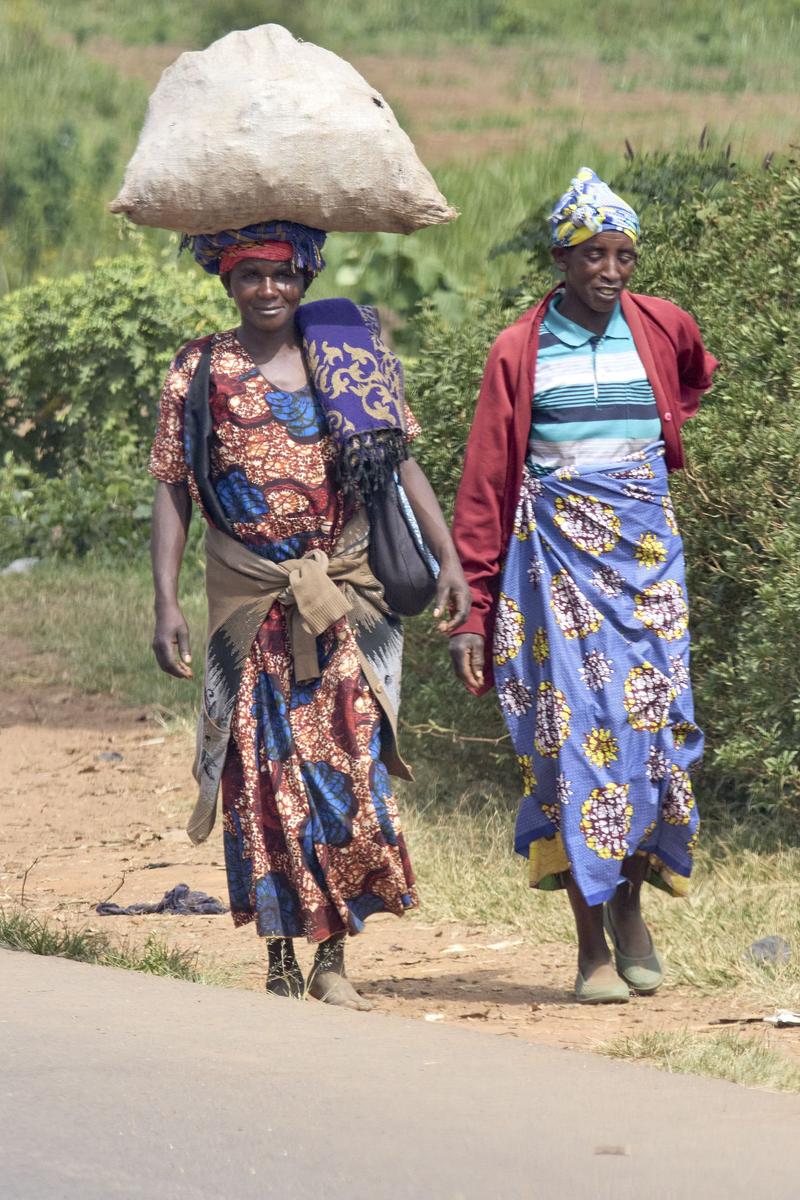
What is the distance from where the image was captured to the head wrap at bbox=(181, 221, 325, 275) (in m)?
4.64

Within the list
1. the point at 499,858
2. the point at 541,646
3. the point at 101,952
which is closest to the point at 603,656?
the point at 541,646

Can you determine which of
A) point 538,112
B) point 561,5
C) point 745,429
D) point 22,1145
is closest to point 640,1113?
→ point 22,1145

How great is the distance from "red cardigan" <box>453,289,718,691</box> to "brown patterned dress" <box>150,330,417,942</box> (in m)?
0.37

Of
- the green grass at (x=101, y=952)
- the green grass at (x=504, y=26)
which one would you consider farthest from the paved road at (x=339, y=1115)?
the green grass at (x=504, y=26)

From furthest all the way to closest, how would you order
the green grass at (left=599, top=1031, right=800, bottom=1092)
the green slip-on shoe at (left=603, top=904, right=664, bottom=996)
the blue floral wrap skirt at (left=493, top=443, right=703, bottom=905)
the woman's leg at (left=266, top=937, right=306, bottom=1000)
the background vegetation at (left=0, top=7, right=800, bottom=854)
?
1. the background vegetation at (left=0, top=7, right=800, bottom=854)
2. the green slip-on shoe at (left=603, top=904, right=664, bottom=996)
3. the blue floral wrap skirt at (left=493, top=443, right=703, bottom=905)
4. the woman's leg at (left=266, top=937, right=306, bottom=1000)
5. the green grass at (left=599, top=1031, right=800, bottom=1092)

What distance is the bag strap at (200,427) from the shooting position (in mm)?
4582

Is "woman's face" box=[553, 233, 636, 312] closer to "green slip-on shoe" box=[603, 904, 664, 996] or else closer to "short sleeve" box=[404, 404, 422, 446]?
"short sleeve" box=[404, 404, 422, 446]

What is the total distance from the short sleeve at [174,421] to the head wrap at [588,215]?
0.97 metres

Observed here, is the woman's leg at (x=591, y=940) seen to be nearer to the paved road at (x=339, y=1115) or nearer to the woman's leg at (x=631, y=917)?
the woman's leg at (x=631, y=917)

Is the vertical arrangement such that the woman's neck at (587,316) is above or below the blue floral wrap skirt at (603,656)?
above

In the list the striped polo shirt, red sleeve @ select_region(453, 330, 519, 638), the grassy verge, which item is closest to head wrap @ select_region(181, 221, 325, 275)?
red sleeve @ select_region(453, 330, 519, 638)

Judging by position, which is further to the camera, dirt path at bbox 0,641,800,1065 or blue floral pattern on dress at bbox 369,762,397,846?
dirt path at bbox 0,641,800,1065

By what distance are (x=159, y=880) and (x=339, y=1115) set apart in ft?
11.0

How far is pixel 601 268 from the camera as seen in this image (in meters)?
4.81
